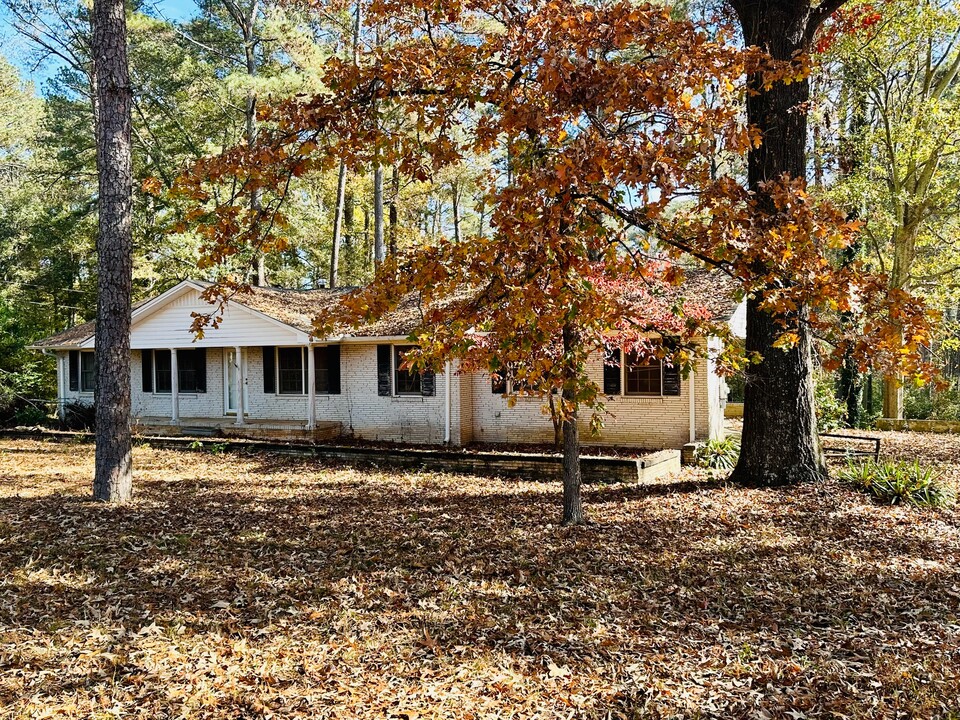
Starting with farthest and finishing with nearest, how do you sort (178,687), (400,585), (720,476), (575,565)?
(720,476) < (575,565) < (400,585) < (178,687)

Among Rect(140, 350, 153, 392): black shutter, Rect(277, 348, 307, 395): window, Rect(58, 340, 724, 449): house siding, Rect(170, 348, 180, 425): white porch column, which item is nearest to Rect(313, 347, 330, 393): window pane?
Rect(58, 340, 724, 449): house siding

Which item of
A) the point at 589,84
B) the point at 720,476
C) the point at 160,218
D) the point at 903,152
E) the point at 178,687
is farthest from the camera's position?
the point at 160,218

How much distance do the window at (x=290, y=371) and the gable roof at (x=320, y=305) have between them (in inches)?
48.4

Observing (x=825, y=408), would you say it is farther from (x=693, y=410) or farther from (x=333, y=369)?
(x=333, y=369)

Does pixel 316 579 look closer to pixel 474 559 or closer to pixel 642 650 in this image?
pixel 474 559

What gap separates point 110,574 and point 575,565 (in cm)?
434

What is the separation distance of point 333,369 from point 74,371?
37.5 ft

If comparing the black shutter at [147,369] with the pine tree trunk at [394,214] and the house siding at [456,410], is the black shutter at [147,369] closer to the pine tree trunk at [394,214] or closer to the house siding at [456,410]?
the house siding at [456,410]

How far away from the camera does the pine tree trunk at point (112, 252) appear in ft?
29.9

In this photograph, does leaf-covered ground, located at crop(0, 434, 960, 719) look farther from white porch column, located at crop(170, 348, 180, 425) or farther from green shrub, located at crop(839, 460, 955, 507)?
white porch column, located at crop(170, 348, 180, 425)

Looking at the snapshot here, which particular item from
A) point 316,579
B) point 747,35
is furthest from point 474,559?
point 747,35

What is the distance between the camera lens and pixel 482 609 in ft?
17.5

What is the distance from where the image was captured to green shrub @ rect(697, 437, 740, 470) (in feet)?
41.5

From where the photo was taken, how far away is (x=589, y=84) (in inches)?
196
